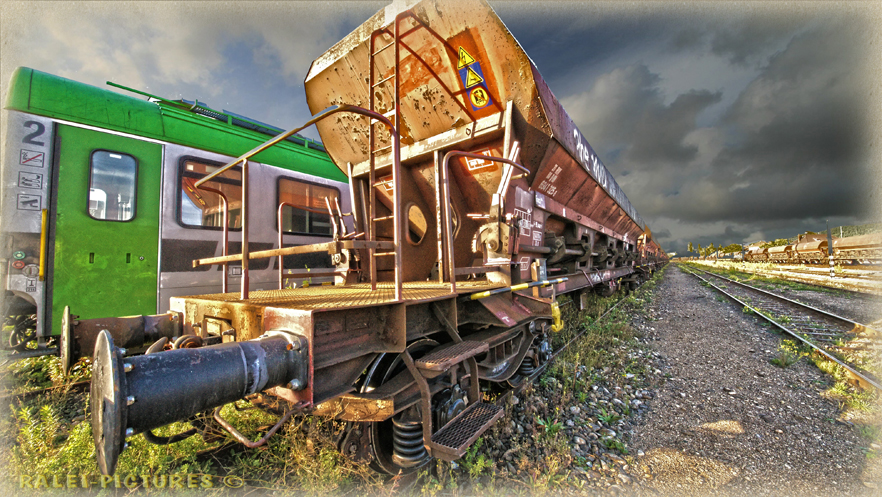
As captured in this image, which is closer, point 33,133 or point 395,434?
point 395,434

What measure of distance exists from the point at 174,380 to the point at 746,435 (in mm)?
4254

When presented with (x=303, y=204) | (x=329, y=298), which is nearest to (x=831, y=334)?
(x=329, y=298)

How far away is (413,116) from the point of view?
428cm

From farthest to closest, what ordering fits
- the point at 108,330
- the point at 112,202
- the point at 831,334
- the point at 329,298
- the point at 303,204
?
the point at 303,204
the point at 831,334
the point at 112,202
the point at 329,298
the point at 108,330

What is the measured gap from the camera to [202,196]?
17.0 feet

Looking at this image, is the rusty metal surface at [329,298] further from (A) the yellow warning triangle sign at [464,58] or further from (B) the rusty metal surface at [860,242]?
(B) the rusty metal surface at [860,242]

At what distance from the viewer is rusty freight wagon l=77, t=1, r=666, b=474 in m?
1.69

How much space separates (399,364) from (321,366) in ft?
2.97

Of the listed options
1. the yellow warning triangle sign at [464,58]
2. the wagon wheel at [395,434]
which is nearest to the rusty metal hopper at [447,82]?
the yellow warning triangle sign at [464,58]

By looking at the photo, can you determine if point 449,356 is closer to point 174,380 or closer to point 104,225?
point 174,380

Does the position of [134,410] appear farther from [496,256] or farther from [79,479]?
[496,256]

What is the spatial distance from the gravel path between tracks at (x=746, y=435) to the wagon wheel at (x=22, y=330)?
20.7ft

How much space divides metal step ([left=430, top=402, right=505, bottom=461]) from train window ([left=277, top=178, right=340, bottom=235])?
434 centimetres

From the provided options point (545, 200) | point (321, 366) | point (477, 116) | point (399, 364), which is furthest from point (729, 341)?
point (321, 366)
